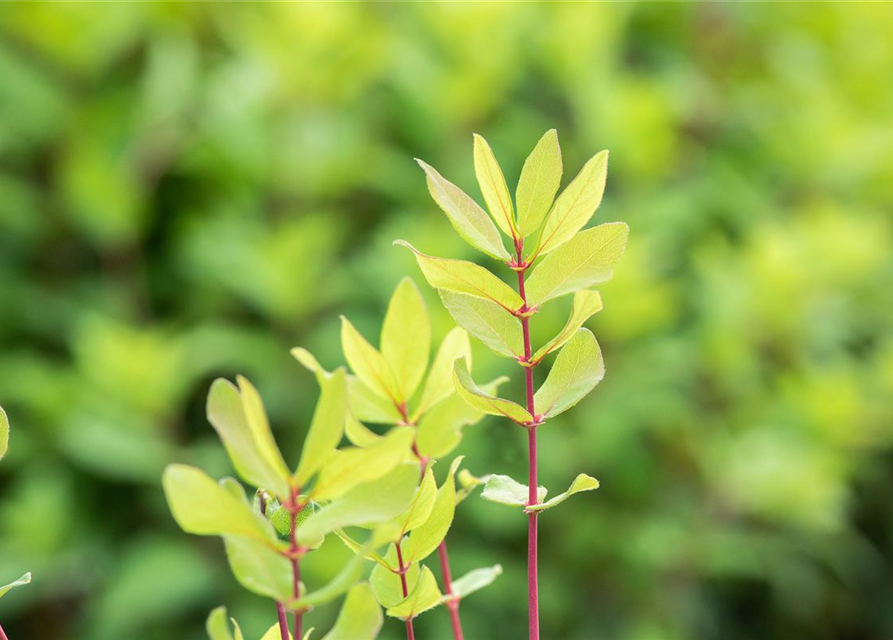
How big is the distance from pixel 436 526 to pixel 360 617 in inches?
1.9

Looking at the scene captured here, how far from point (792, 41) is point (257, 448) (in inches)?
61.6

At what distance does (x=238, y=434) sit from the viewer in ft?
0.66

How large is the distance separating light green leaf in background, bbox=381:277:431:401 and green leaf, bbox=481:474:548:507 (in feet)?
0.11

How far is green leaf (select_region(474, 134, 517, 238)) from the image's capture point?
0.26m

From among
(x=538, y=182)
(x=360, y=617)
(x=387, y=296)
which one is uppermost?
(x=387, y=296)

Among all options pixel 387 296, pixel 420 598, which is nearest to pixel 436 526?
pixel 420 598

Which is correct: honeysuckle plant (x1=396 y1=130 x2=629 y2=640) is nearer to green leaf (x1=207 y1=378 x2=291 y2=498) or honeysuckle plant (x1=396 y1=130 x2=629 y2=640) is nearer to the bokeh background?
green leaf (x1=207 y1=378 x2=291 y2=498)

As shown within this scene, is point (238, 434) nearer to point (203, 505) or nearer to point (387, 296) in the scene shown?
point (203, 505)

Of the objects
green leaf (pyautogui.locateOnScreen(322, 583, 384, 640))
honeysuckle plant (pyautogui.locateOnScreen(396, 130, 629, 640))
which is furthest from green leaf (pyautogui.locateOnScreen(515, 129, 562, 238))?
green leaf (pyautogui.locateOnScreen(322, 583, 384, 640))

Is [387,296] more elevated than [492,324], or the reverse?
[387,296]

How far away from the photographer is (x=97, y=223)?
1.13 m

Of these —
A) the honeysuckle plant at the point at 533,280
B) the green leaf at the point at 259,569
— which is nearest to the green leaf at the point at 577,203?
the honeysuckle plant at the point at 533,280

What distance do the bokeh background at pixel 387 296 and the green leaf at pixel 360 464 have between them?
0.83 meters

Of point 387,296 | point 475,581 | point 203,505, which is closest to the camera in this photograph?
point 203,505
